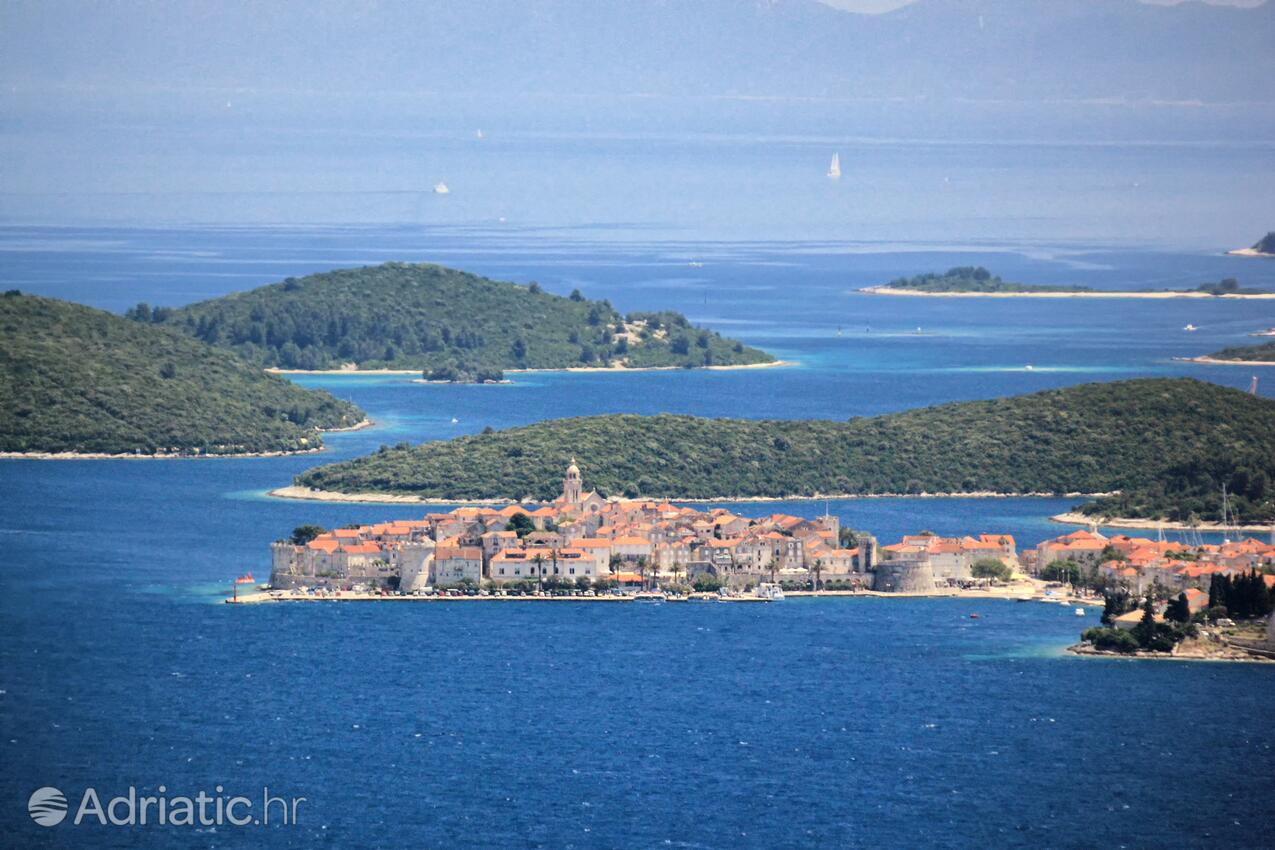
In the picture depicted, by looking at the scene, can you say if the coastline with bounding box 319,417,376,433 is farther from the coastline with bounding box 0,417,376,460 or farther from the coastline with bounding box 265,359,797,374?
the coastline with bounding box 265,359,797,374

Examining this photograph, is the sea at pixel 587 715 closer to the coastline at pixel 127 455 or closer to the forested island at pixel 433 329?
the coastline at pixel 127 455

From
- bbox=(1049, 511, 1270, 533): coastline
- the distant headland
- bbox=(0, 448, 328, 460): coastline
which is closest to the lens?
bbox=(1049, 511, 1270, 533): coastline

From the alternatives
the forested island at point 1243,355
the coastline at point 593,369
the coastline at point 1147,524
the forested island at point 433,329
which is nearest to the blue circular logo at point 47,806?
the coastline at point 1147,524

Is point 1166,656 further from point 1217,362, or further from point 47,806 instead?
point 1217,362

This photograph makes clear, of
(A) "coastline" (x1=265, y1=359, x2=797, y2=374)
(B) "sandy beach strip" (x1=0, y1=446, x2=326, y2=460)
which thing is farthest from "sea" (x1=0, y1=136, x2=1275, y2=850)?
(A) "coastline" (x1=265, y1=359, x2=797, y2=374)

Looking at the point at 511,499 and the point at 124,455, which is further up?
the point at 124,455

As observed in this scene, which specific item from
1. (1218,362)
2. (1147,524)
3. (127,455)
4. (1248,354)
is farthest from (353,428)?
(1248,354)
